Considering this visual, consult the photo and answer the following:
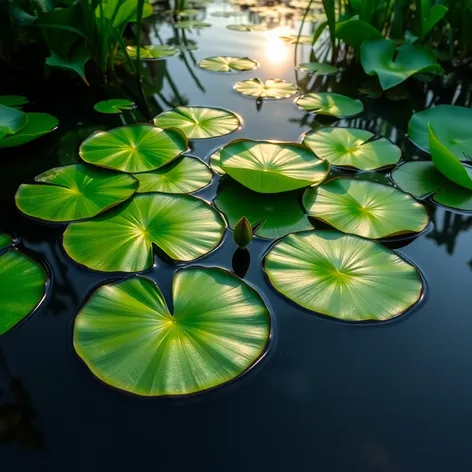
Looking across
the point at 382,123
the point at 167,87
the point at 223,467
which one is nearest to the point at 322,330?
Answer: the point at 223,467

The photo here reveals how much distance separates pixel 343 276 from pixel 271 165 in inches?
17.5

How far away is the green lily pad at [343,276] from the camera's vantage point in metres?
0.90

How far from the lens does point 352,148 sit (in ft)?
4.80

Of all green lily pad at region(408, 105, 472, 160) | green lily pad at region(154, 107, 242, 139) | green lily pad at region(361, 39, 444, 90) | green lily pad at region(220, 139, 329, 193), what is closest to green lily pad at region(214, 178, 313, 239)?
green lily pad at region(220, 139, 329, 193)

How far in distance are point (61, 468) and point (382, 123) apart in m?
1.58

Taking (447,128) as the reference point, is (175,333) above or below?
below

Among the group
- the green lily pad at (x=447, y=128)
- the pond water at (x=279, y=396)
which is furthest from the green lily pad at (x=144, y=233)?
the green lily pad at (x=447, y=128)

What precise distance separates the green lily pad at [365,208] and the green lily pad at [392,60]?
2.72 ft

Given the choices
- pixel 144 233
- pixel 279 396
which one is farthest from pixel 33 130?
pixel 279 396

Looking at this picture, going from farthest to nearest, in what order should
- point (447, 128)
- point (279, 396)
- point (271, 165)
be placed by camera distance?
A: 1. point (447, 128)
2. point (271, 165)
3. point (279, 396)

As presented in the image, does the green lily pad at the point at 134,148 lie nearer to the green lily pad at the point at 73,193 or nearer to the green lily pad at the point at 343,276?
the green lily pad at the point at 73,193

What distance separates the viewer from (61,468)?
64cm

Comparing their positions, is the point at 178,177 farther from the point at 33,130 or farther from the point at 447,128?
the point at 447,128

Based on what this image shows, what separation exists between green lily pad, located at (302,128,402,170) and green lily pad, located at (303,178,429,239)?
14 cm
